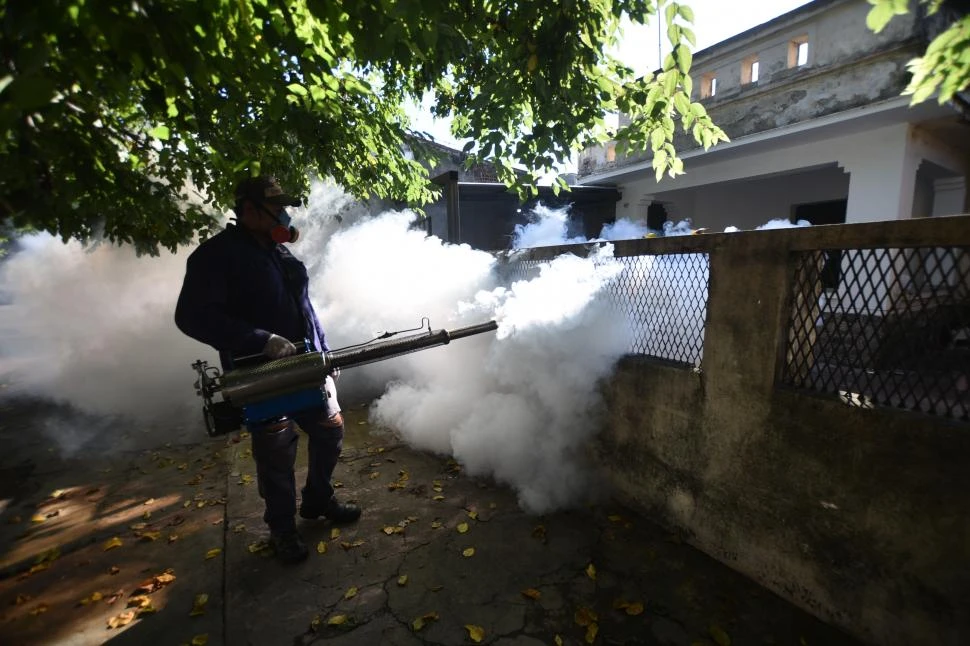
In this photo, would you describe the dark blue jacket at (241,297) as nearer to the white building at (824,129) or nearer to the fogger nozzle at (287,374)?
the fogger nozzle at (287,374)

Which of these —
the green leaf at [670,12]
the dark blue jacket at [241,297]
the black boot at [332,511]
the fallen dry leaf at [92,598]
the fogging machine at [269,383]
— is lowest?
the fallen dry leaf at [92,598]

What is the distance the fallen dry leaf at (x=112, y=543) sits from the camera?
11.2ft

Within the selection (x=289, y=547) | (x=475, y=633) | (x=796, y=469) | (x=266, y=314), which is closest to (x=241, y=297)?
(x=266, y=314)

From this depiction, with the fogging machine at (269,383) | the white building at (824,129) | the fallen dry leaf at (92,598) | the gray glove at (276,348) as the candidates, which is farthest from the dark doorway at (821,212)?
the fallen dry leaf at (92,598)

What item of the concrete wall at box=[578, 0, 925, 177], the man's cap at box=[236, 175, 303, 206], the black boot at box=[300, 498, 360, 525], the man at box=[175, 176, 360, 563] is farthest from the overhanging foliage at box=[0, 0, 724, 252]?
the concrete wall at box=[578, 0, 925, 177]

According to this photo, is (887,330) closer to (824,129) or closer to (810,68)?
(824,129)

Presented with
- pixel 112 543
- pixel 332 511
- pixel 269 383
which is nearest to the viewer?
pixel 269 383

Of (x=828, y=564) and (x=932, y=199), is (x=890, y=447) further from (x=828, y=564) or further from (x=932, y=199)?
(x=932, y=199)

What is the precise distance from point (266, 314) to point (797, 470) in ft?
11.7

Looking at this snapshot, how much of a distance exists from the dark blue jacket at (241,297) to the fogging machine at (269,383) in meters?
0.15

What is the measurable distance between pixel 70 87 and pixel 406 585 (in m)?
3.15

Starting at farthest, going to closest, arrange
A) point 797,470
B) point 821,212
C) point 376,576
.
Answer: point 821,212, point 376,576, point 797,470

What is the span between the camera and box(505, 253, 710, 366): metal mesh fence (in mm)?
3219

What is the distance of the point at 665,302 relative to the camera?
346cm
